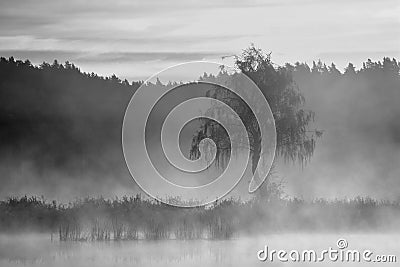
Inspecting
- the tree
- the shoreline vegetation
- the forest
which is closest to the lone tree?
the forest

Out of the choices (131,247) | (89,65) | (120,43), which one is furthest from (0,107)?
(131,247)

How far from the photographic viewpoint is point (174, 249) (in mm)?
24344

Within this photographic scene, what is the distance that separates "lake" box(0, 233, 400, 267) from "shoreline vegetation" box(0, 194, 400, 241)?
0.64m

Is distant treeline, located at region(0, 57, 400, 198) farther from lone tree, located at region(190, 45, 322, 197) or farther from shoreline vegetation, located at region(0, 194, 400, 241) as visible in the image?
shoreline vegetation, located at region(0, 194, 400, 241)

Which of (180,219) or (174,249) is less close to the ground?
(180,219)

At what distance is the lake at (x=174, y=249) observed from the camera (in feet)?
74.1

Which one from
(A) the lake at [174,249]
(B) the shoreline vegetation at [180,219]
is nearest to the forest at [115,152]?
(B) the shoreline vegetation at [180,219]

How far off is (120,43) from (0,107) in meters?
12.1

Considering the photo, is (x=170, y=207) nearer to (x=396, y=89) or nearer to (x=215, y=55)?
(x=215, y=55)

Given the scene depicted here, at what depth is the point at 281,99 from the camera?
31.0 meters

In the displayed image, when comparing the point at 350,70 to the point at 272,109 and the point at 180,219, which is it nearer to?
the point at 272,109

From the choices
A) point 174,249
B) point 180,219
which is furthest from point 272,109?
point 174,249

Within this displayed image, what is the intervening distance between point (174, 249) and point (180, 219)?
323 cm

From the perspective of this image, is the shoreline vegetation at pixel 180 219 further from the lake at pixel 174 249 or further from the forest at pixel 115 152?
the lake at pixel 174 249
